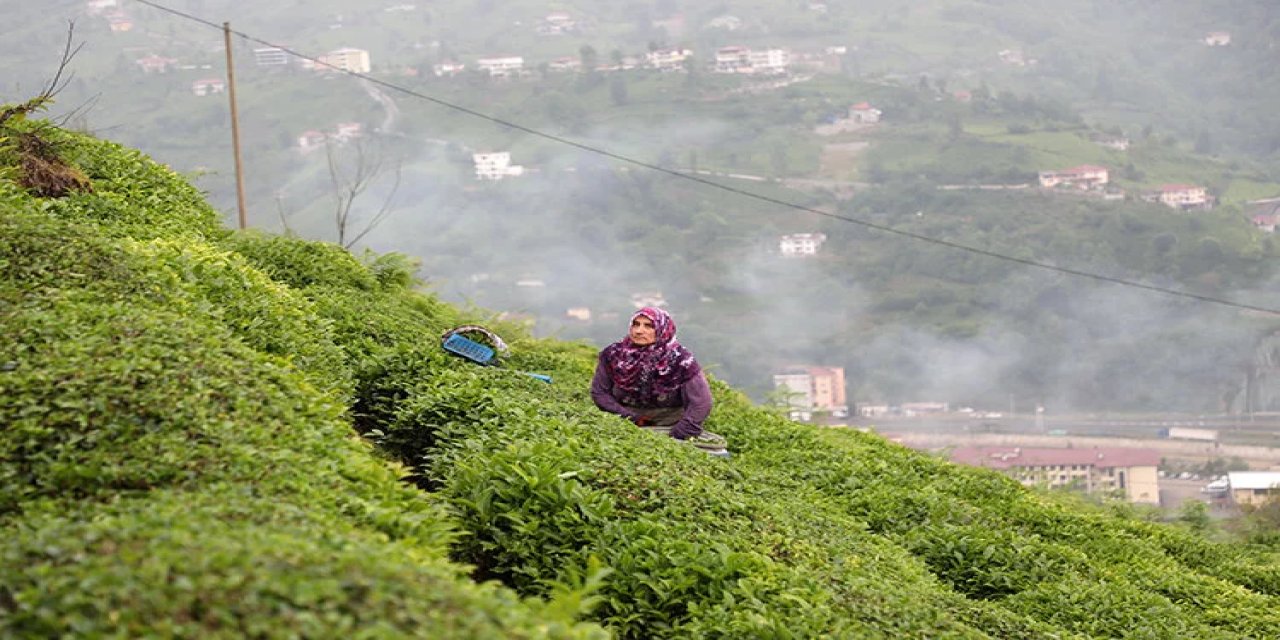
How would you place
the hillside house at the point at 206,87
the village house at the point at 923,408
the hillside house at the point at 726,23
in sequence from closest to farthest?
the village house at the point at 923,408 → the hillside house at the point at 206,87 → the hillside house at the point at 726,23

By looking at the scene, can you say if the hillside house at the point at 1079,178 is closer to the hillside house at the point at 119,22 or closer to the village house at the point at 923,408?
the village house at the point at 923,408

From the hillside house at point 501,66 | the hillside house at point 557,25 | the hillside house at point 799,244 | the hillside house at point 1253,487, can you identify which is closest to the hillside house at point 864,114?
the hillside house at point 799,244

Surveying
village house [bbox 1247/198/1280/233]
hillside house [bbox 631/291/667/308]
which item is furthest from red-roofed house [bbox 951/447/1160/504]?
village house [bbox 1247/198/1280/233]

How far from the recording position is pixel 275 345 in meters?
7.67

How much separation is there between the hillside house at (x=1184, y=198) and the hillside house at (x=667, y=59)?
43647 mm

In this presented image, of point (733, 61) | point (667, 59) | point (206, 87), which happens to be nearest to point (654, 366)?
point (206, 87)

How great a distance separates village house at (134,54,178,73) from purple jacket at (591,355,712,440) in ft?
322

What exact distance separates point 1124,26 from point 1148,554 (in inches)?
5899

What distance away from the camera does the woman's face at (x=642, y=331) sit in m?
10.2

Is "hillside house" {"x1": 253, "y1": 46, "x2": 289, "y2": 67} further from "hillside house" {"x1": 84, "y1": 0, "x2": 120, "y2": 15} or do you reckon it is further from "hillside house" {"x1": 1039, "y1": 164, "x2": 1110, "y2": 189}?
"hillside house" {"x1": 1039, "y1": 164, "x2": 1110, "y2": 189}

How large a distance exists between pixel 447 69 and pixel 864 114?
116 feet

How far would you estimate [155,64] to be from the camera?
3971 inches

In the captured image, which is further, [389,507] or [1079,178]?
[1079,178]

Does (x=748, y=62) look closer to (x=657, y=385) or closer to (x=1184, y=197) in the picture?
(x=1184, y=197)
